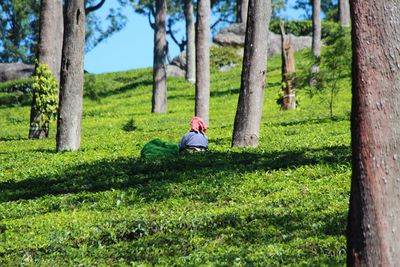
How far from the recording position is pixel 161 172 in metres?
17.2

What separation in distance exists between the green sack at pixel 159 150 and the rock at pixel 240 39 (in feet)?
113

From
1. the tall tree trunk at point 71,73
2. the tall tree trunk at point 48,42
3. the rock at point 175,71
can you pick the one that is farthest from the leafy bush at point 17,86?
the tall tree trunk at point 71,73

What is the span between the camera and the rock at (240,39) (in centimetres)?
5388

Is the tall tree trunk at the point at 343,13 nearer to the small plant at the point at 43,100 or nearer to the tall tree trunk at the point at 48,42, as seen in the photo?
the tall tree trunk at the point at 48,42

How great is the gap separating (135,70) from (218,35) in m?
6.66

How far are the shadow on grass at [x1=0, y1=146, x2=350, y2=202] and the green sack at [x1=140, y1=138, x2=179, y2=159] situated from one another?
41 centimetres

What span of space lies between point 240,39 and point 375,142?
45.9 metres

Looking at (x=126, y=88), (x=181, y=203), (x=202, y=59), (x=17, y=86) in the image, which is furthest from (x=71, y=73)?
(x=17, y=86)

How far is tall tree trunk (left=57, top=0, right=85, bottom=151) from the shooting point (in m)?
21.6

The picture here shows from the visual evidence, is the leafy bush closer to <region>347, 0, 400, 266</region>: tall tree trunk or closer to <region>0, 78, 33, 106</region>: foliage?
<region>0, 78, 33, 106</region>: foliage

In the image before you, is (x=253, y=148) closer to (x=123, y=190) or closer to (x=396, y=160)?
(x=123, y=190)

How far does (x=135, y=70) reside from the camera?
2301 inches

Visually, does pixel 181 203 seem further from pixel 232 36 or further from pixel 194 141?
pixel 232 36

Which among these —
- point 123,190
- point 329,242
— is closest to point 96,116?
point 123,190
